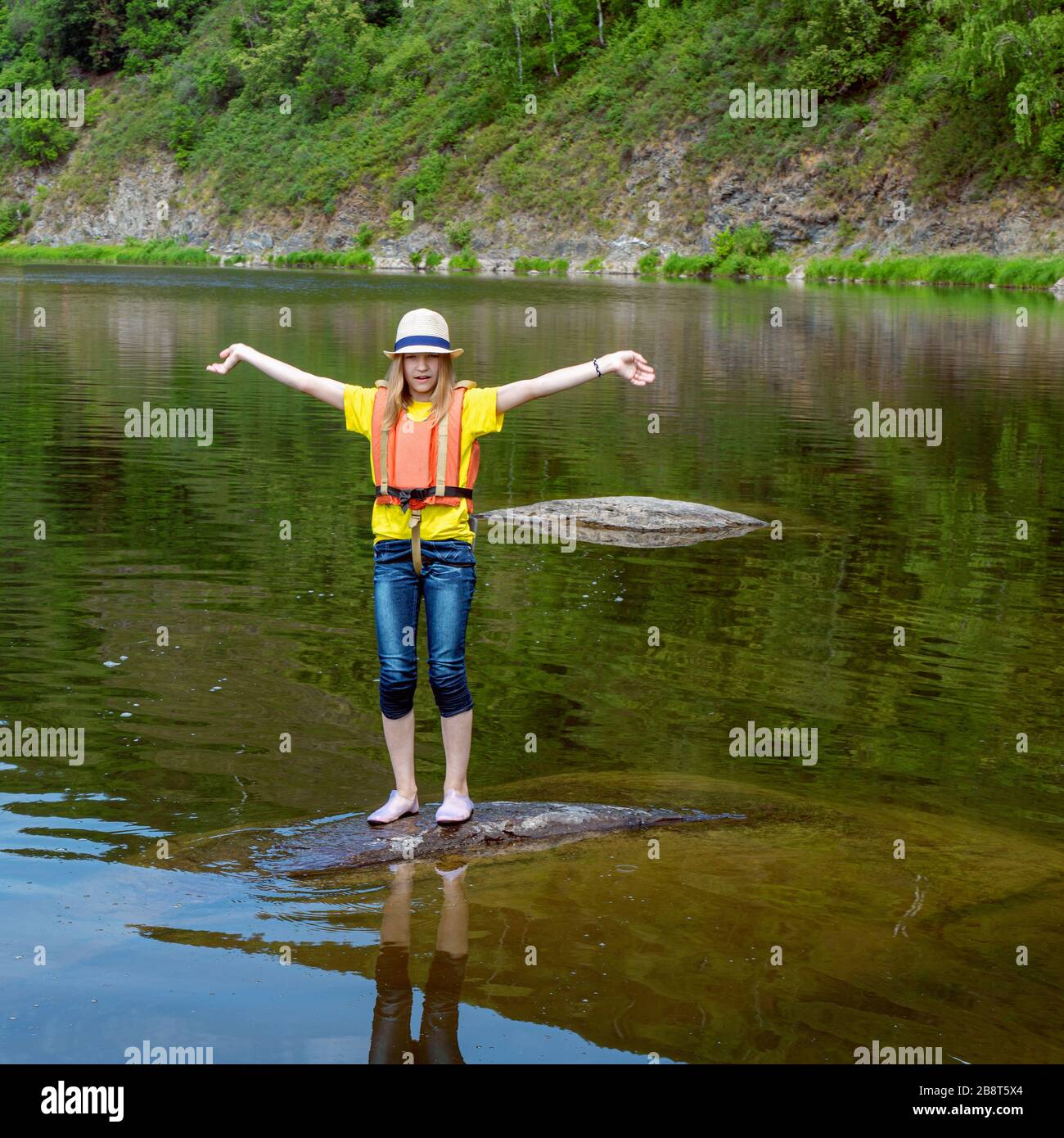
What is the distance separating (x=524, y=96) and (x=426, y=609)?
3690 inches

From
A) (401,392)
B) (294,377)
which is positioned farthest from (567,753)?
(294,377)

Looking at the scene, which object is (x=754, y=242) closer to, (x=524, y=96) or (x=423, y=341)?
(x=524, y=96)

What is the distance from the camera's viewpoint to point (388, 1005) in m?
5.85

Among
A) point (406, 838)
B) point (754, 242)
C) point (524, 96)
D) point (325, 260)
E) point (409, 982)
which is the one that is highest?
point (524, 96)

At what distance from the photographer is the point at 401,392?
7117 millimetres

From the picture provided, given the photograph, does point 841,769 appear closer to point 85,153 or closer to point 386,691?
point 386,691

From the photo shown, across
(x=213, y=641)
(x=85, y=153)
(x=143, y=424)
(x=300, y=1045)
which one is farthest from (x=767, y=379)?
(x=85, y=153)

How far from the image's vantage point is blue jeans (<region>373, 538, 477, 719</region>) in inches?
288

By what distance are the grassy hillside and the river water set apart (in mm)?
50889

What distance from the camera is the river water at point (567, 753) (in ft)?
19.2

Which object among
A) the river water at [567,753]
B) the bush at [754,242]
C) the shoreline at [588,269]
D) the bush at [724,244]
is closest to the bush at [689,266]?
the shoreline at [588,269]

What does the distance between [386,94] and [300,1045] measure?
4330 inches

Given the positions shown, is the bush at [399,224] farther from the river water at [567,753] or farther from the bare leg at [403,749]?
the bare leg at [403,749]

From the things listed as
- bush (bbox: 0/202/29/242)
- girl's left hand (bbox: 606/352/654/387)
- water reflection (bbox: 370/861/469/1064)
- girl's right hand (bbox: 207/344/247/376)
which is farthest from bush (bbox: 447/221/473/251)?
water reflection (bbox: 370/861/469/1064)
